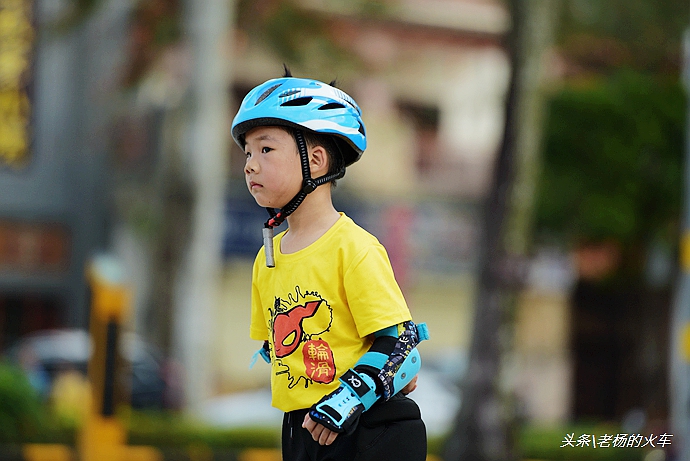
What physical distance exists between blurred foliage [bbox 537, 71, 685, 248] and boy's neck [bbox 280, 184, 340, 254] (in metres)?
15.5

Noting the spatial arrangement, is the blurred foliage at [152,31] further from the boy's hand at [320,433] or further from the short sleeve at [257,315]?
the boy's hand at [320,433]

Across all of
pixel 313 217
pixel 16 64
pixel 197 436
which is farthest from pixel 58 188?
pixel 313 217

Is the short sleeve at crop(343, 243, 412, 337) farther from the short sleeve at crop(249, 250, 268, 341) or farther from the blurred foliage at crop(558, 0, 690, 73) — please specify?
the blurred foliage at crop(558, 0, 690, 73)

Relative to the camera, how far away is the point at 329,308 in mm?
2844

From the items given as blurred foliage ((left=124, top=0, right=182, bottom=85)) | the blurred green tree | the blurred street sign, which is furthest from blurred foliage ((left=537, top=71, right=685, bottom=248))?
the blurred street sign

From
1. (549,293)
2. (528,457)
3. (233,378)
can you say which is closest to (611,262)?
(549,293)

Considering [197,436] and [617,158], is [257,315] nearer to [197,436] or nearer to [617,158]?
[197,436]

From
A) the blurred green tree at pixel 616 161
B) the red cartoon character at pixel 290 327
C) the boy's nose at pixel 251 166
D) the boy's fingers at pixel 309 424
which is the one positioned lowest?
the boy's fingers at pixel 309 424

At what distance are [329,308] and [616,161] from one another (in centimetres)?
1593

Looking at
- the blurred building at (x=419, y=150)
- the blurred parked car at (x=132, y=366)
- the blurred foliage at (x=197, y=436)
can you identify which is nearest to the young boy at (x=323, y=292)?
the blurred foliage at (x=197, y=436)

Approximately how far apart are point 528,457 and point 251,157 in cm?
750

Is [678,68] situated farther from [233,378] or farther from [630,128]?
[233,378]

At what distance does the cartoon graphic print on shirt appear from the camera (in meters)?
2.85

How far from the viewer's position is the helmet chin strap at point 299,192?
114 inches
